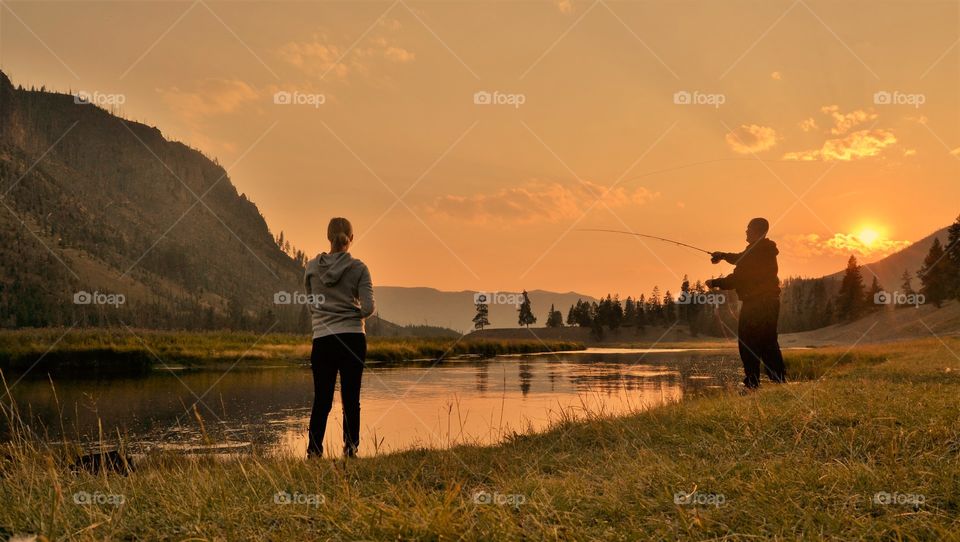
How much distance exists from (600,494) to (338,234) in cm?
512

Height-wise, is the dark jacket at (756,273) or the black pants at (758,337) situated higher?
the dark jacket at (756,273)

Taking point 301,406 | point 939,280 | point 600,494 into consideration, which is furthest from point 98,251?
point 600,494

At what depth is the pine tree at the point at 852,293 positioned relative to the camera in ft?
325

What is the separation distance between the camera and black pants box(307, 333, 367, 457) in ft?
28.0

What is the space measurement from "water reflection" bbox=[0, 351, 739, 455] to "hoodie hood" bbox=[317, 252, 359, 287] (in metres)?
2.02

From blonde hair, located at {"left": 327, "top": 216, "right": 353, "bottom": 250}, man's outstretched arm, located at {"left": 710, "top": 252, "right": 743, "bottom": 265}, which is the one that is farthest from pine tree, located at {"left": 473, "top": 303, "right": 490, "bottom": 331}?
blonde hair, located at {"left": 327, "top": 216, "right": 353, "bottom": 250}

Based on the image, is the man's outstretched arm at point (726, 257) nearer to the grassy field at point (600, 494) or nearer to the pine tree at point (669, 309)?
the grassy field at point (600, 494)

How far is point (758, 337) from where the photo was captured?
13.1 m

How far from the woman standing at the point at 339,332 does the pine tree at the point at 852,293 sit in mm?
103123

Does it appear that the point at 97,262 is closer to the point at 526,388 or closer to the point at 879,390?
the point at 526,388

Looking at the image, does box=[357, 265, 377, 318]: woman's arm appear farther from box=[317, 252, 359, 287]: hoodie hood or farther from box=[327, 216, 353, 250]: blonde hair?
box=[327, 216, 353, 250]: blonde hair

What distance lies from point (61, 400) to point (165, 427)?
7569mm

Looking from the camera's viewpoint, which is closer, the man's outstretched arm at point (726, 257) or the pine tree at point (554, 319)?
the man's outstretched arm at point (726, 257)

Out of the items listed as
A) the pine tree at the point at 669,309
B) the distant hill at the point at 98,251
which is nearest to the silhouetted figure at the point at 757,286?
the distant hill at the point at 98,251
